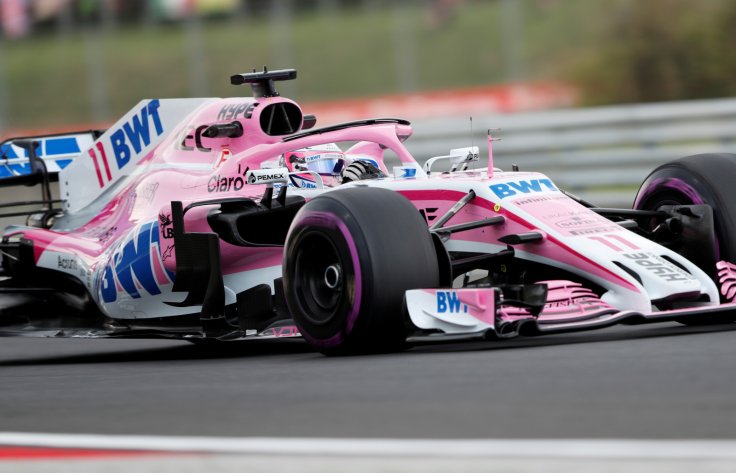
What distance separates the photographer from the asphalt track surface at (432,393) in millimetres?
4176

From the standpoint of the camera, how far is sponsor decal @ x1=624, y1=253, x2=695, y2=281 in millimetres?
6582

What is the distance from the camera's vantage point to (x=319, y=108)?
92.5ft

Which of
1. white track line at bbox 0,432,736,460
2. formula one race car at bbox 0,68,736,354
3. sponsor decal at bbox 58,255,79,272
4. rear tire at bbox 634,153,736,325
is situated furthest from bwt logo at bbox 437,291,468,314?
sponsor decal at bbox 58,255,79,272

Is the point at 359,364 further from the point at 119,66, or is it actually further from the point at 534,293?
the point at 119,66

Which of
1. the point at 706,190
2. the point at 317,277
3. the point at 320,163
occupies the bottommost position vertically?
the point at 317,277

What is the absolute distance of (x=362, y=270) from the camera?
247 inches

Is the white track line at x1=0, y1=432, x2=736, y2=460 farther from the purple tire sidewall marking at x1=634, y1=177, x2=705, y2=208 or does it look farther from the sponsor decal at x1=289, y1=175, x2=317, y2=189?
the purple tire sidewall marking at x1=634, y1=177, x2=705, y2=208

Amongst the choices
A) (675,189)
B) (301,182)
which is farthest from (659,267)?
(301,182)

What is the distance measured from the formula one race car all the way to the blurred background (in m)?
7.33

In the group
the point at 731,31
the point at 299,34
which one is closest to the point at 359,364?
the point at 731,31

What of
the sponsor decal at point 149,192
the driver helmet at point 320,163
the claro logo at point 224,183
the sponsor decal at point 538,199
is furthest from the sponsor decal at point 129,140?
the sponsor decal at point 538,199

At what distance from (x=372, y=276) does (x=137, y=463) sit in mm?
2711

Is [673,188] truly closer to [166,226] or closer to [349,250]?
[349,250]

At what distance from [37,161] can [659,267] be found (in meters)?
5.13
